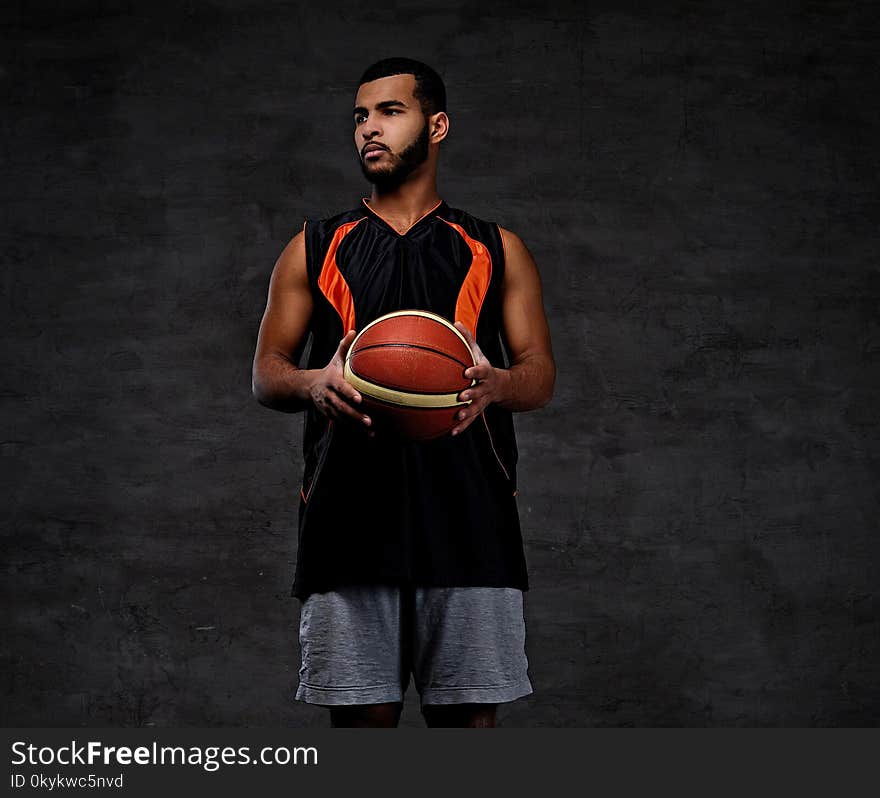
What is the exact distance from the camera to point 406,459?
1878mm

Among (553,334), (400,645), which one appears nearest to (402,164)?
(400,645)

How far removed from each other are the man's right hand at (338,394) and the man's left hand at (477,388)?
143mm

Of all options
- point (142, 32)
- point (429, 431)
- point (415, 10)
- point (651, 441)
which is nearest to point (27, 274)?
point (142, 32)

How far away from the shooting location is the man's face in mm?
1962

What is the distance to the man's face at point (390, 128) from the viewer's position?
1962mm

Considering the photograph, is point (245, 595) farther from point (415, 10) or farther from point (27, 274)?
point (415, 10)

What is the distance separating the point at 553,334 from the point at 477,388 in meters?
1.82

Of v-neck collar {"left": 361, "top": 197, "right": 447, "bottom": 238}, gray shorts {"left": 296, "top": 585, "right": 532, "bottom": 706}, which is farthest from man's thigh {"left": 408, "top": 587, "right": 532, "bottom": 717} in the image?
v-neck collar {"left": 361, "top": 197, "right": 447, "bottom": 238}

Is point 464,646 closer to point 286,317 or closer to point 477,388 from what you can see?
point 477,388

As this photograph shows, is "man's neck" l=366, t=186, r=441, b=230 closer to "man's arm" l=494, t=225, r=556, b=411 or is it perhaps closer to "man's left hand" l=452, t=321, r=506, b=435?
"man's arm" l=494, t=225, r=556, b=411

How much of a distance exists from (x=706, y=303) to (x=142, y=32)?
6.62 feet

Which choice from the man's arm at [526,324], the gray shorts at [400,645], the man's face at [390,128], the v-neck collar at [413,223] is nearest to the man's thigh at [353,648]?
the gray shorts at [400,645]

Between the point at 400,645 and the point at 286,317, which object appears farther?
the point at 286,317

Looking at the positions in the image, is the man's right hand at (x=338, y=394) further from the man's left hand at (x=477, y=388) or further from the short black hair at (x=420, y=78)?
the short black hair at (x=420, y=78)
